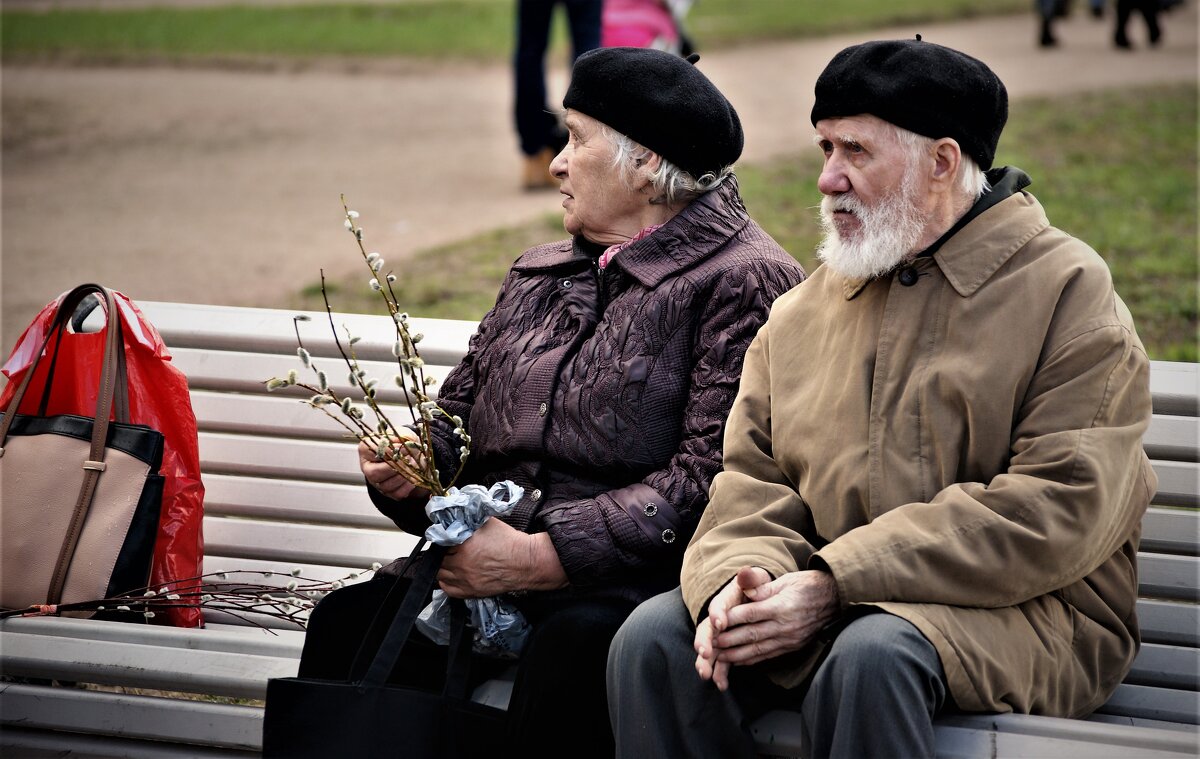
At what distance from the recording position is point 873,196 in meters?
2.76

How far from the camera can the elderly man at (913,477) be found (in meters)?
2.47

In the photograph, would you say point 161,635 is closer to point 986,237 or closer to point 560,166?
point 560,166

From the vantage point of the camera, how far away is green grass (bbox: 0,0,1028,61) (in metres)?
16.6

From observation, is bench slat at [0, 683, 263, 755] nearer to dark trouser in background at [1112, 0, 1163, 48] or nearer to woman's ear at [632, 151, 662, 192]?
woman's ear at [632, 151, 662, 192]

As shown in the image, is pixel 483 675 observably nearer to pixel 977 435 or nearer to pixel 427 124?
pixel 977 435

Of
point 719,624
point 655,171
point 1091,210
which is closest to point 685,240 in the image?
point 655,171

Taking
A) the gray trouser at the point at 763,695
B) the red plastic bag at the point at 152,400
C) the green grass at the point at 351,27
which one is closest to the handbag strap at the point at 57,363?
the red plastic bag at the point at 152,400

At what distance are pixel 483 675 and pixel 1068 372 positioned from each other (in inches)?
50.3

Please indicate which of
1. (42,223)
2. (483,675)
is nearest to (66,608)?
(483,675)

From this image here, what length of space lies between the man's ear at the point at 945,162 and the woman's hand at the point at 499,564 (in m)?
1.02

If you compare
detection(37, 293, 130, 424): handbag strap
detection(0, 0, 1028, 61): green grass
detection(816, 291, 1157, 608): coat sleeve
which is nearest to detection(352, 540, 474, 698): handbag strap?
detection(816, 291, 1157, 608): coat sleeve

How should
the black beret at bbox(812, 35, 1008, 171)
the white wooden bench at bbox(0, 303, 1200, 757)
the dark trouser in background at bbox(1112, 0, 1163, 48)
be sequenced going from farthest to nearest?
the dark trouser in background at bbox(1112, 0, 1163, 48) → the white wooden bench at bbox(0, 303, 1200, 757) → the black beret at bbox(812, 35, 1008, 171)

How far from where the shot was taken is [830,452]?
8.92 feet

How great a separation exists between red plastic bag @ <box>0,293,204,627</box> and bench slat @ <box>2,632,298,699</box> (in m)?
0.36
